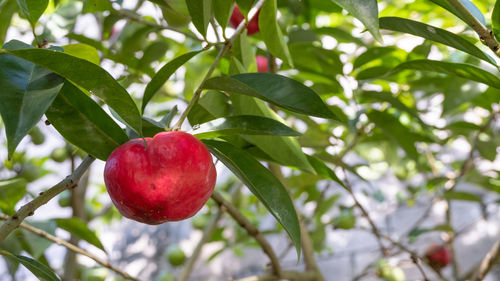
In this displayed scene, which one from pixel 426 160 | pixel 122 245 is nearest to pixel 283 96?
pixel 426 160

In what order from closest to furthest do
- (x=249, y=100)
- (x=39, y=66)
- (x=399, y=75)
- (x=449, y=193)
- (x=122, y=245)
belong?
1. (x=39, y=66)
2. (x=249, y=100)
3. (x=399, y=75)
4. (x=449, y=193)
5. (x=122, y=245)

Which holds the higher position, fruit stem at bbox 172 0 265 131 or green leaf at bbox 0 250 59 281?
fruit stem at bbox 172 0 265 131

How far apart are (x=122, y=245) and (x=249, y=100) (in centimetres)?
257

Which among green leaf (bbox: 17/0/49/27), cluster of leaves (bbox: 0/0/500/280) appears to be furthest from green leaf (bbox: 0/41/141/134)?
green leaf (bbox: 17/0/49/27)

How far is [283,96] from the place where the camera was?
18.9 inches

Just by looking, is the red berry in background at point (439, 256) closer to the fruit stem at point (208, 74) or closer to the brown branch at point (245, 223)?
the brown branch at point (245, 223)

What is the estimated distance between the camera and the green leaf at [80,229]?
79 centimetres

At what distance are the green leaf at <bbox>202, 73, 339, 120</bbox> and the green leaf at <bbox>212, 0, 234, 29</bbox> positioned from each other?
10cm

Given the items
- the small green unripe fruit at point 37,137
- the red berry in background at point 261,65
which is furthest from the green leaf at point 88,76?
the small green unripe fruit at point 37,137

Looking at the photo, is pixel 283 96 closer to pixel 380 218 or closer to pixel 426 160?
pixel 426 160

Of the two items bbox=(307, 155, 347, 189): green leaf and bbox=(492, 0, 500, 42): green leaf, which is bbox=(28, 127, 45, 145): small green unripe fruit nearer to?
bbox=(307, 155, 347, 189): green leaf

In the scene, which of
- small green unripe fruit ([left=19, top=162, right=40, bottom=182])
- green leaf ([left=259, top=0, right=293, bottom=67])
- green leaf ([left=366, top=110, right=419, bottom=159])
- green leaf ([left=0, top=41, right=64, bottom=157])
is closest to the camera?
green leaf ([left=0, top=41, right=64, bottom=157])

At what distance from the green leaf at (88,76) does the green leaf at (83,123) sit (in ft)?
0.17

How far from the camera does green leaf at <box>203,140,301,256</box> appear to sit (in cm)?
49
